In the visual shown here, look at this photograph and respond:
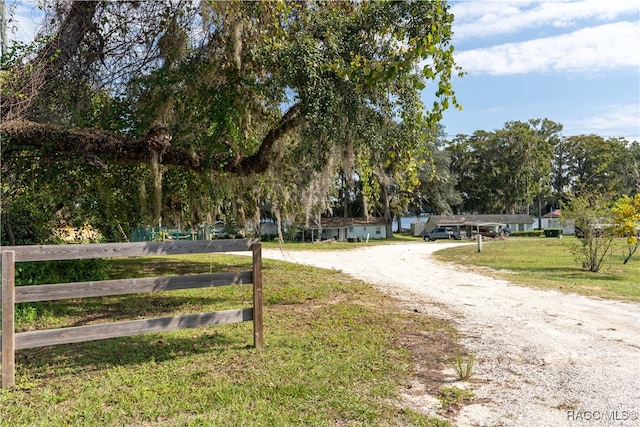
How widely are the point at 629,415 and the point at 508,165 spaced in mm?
59089

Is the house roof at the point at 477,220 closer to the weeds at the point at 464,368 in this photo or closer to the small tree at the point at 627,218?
the small tree at the point at 627,218

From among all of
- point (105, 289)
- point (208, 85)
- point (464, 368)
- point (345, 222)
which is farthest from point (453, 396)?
point (345, 222)

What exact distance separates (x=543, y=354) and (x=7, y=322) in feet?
17.4

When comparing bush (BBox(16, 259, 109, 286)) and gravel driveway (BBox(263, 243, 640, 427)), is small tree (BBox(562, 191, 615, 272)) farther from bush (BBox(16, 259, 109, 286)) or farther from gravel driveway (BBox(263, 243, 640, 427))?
bush (BBox(16, 259, 109, 286))

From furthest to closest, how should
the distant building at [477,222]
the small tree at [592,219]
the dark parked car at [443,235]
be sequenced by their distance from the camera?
the distant building at [477,222] < the dark parked car at [443,235] < the small tree at [592,219]

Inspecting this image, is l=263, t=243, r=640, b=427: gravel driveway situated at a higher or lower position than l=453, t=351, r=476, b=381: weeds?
lower

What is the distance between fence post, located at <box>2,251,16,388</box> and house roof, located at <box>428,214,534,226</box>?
50264 mm

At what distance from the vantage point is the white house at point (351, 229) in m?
47.8

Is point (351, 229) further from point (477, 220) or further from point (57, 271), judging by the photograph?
point (57, 271)

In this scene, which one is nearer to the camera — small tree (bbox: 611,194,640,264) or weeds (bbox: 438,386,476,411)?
weeds (bbox: 438,386,476,411)

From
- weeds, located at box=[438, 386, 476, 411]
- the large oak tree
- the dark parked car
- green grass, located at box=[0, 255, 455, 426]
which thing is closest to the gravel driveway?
weeds, located at box=[438, 386, 476, 411]

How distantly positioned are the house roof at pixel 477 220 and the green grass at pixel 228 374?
152ft

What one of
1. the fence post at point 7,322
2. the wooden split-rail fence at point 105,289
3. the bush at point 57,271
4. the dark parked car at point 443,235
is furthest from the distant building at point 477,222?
the fence post at point 7,322

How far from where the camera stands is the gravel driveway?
3.32 meters
